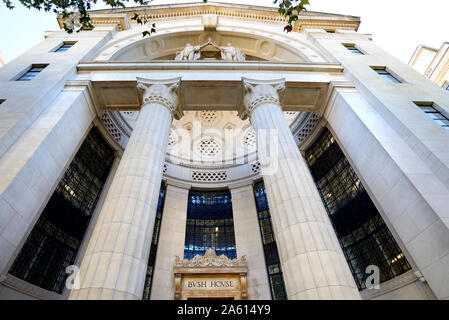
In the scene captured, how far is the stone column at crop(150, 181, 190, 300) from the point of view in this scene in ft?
41.1

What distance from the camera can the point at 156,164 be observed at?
8.02 meters

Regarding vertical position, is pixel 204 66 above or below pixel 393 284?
above

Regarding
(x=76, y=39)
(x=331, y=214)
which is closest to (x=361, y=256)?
(x=331, y=214)

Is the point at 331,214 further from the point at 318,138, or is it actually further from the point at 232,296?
the point at 232,296

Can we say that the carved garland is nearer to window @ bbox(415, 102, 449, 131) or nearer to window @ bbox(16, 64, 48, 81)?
window @ bbox(16, 64, 48, 81)

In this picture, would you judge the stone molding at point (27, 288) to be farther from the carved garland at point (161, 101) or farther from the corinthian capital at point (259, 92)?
the corinthian capital at point (259, 92)

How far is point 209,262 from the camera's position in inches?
529

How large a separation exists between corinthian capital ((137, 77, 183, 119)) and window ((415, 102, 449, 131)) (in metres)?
11.5

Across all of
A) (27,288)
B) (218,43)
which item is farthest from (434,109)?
(27,288)

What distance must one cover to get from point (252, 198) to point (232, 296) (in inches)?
269

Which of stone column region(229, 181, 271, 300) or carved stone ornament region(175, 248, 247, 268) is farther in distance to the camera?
carved stone ornament region(175, 248, 247, 268)

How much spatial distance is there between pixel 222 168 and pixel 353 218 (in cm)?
1071

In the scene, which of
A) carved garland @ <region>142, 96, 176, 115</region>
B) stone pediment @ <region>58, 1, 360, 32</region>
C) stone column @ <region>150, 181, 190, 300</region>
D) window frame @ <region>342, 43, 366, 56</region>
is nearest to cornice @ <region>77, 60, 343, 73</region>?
carved garland @ <region>142, 96, 176, 115</region>

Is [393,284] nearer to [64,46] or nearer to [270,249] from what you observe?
[270,249]
